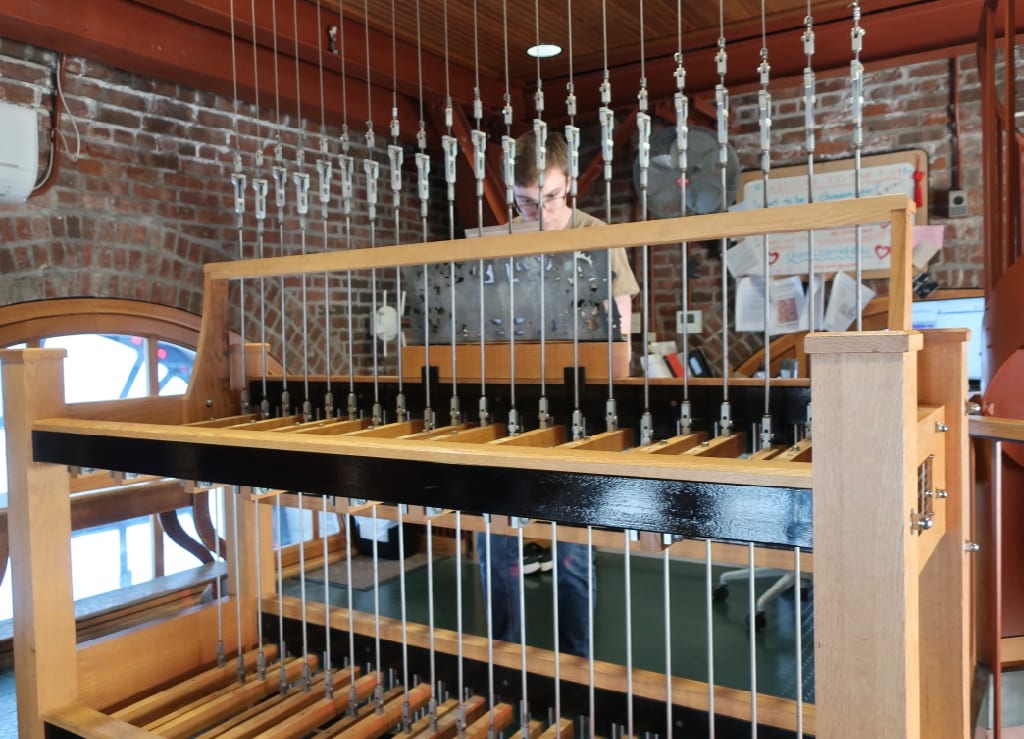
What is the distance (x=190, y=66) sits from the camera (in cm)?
344

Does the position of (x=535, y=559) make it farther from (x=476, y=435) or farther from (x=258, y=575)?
(x=476, y=435)

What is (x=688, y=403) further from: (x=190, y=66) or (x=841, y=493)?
(x=190, y=66)

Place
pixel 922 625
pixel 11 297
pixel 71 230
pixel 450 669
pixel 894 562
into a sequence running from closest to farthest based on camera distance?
pixel 894 562, pixel 922 625, pixel 450 669, pixel 11 297, pixel 71 230

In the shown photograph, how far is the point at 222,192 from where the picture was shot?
387cm

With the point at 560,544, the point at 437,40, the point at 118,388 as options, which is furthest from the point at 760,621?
the point at 437,40

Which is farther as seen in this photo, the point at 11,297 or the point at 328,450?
the point at 11,297

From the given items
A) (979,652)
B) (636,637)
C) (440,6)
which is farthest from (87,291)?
(979,652)

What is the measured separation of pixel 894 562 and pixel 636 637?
2.37 m

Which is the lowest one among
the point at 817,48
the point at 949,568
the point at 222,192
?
the point at 949,568

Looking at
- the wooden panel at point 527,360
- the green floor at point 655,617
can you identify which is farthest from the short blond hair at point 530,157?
the green floor at point 655,617

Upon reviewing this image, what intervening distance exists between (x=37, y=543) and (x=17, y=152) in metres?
1.78

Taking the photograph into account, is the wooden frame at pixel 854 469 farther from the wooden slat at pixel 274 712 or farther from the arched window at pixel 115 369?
the arched window at pixel 115 369

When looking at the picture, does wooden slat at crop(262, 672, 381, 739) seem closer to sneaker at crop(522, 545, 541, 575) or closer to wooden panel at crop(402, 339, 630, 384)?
wooden panel at crop(402, 339, 630, 384)

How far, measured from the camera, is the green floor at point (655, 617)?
9.23ft
